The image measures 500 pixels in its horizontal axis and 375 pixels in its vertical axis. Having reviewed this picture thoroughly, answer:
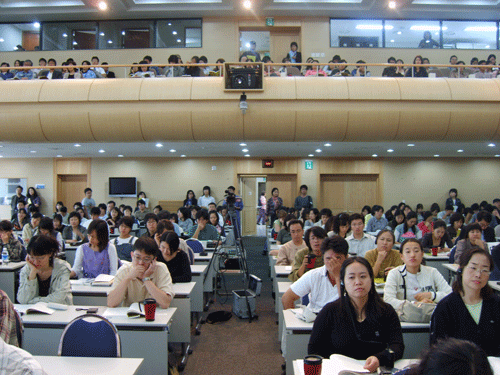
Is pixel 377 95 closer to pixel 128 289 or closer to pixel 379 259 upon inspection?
pixel 379 259

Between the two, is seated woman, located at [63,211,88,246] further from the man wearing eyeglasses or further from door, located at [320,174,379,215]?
door, located at [320,174,379,215]

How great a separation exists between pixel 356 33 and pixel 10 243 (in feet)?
39.3

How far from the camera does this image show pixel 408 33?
492 inches

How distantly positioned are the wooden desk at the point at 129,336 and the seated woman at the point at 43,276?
31cm

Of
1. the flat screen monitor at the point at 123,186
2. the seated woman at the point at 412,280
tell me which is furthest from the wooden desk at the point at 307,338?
the flat screen monitor at the point at 123,186

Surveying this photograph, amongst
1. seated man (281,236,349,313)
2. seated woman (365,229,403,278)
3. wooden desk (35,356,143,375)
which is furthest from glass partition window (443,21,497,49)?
wooden desk (35,356,143,375)

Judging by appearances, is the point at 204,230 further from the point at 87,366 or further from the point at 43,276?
the point at 87,366

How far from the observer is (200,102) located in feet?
29.3

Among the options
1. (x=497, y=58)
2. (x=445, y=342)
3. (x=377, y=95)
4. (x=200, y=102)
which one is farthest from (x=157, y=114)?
(x=497, y=58)

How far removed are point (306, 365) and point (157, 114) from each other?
795 centimetres

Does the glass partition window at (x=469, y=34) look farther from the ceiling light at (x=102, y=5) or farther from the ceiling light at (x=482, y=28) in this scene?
the ceiling light at (x=102, y=5)

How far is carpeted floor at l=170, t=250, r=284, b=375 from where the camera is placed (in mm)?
3645

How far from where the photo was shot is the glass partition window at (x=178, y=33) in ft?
41.1

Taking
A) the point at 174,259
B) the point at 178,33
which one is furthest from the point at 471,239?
the point at 178,33
